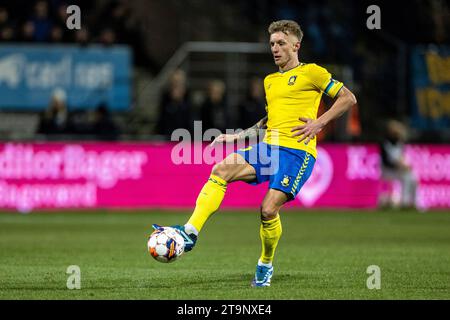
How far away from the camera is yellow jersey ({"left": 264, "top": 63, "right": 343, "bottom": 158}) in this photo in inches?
356

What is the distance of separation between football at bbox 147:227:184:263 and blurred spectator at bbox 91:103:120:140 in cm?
1261

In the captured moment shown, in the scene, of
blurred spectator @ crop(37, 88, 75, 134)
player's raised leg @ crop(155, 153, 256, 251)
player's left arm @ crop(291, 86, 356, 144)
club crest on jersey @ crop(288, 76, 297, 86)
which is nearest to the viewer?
player's left arm @ crop(291, 86, 356, 144)

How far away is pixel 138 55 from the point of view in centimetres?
2319

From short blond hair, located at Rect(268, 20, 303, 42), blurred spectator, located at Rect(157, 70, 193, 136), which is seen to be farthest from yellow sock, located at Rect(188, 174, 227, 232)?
blurred spectator, located at Rect(157, 70, 193, 136)

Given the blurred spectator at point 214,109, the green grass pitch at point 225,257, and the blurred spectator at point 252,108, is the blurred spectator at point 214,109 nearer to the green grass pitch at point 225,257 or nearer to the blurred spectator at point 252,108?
the blurred spectator at point 252,108

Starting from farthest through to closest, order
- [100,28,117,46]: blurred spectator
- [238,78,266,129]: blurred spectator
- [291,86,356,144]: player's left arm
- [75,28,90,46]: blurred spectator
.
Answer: [100,28,117,46]: blurred spectator → [75,28,90,46]: blurred spectator → [238,78,266,129]: blurred spectator → [291,86,356,144]: player's left arm

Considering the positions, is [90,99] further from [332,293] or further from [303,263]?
[332,293]

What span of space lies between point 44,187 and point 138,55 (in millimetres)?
4570

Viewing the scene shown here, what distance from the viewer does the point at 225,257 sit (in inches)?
475

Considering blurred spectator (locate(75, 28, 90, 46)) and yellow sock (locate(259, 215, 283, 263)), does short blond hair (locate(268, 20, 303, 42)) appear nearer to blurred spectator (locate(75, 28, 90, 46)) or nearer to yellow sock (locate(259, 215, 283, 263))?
yellow sock (locate(259, 215, 283, 263))

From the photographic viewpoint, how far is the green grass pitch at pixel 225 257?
8.52m

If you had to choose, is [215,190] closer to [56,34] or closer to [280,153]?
[280,153]

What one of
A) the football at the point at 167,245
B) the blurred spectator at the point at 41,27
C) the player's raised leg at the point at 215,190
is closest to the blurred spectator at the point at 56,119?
the blurred spectator at the point at 41,27
